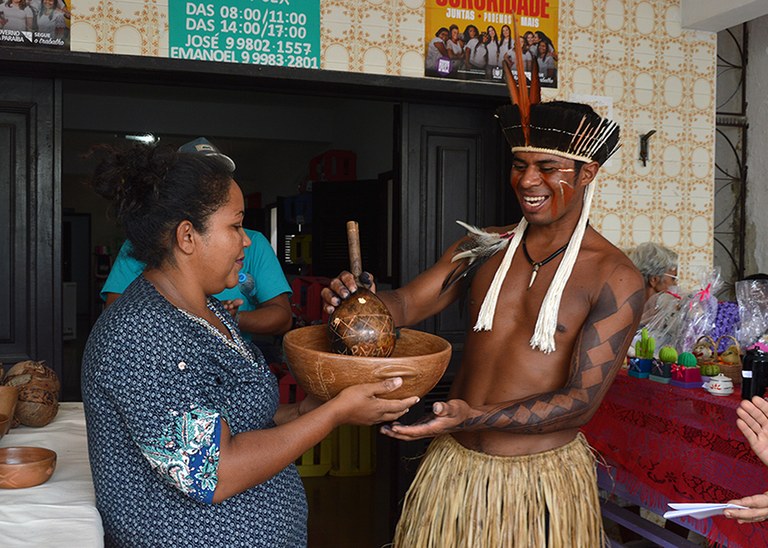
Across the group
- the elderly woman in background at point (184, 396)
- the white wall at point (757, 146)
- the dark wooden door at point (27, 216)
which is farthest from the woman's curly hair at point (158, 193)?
the white wall at point (757, 146)

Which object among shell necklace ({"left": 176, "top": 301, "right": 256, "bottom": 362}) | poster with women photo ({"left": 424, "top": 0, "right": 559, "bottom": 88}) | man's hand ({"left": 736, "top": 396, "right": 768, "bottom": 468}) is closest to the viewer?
shell necklace ({"left": 176, "top": 301, "right": 256, "bottom": 362})

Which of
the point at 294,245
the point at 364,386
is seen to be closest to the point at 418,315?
the point at 364,386

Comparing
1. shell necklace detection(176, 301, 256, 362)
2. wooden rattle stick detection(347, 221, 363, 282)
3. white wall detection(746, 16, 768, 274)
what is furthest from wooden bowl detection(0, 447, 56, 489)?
white wall detection(746, 16, 768, 274)

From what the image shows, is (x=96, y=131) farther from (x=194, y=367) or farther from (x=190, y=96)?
(x=194, y=367)

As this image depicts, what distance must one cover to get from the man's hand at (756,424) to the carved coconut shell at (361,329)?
2.74ft

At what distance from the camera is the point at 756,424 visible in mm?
1811

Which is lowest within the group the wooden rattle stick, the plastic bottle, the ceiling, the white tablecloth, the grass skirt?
the grass skirt

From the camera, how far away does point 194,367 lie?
146 centimetres

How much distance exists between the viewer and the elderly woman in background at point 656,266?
13.2 ft

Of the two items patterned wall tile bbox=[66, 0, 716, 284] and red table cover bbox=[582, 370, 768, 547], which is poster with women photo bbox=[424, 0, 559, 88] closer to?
patterned wall tile bbox=[66, 0, 716, 284]

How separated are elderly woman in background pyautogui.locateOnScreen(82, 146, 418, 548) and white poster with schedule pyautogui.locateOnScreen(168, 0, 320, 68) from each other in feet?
6.58

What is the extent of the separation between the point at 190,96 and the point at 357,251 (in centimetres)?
681

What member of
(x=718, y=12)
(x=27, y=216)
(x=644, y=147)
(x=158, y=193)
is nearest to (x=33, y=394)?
(x=158, y=193)

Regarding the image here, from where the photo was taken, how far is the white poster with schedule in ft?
11.3
